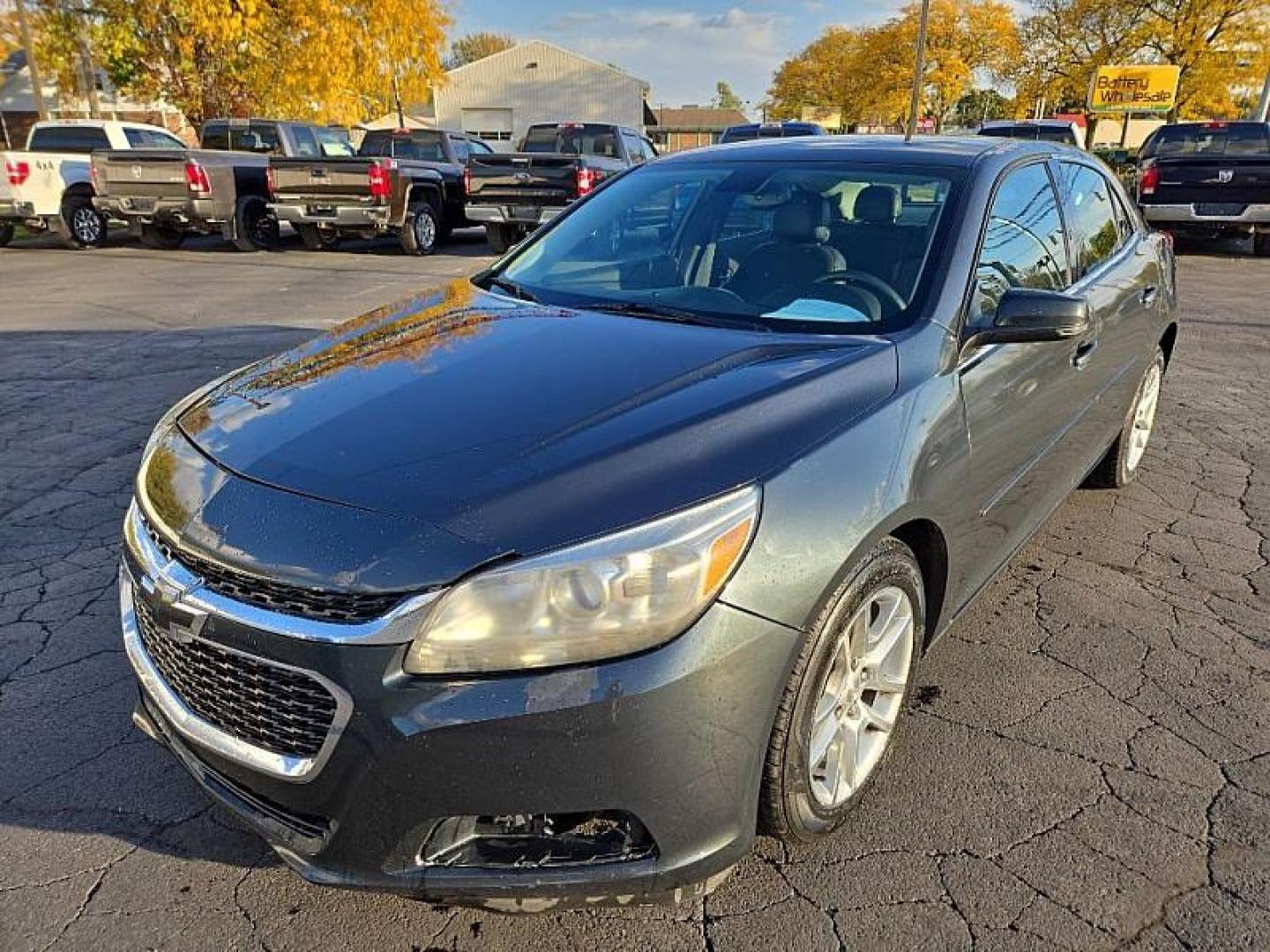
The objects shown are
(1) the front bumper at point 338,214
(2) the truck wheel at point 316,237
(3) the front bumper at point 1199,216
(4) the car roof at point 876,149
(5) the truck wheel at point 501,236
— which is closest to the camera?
(4) the car roof at point 876,149

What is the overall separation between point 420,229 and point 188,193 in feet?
10.6

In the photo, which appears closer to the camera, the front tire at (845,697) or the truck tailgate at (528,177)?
the front tire at (845,697)

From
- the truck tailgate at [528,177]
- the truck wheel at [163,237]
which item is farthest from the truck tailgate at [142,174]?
the truck tailgate at [528,177]

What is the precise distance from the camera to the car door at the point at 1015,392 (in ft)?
8.45

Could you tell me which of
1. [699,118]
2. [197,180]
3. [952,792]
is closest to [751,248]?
[952,792]

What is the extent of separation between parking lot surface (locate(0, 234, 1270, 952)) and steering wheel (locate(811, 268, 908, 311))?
1.24 m

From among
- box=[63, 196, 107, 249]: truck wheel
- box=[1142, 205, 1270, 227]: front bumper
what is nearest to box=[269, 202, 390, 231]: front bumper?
box=[63, 196, 107, 249]: truck wheel

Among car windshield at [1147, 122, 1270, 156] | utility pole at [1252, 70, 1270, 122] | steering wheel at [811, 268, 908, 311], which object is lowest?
steering wheel at [811, 268, 908, 311]

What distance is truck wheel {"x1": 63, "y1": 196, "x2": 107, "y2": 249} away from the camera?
13930mm

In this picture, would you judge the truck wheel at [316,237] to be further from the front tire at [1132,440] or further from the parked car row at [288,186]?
the front tire at [1132,440]

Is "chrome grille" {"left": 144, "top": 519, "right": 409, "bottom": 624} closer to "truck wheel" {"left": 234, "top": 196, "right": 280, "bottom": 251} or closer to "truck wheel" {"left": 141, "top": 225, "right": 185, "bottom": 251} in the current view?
"truck wheel" {"left": 234, "top": 196, "right": 280, "bottom": 251}

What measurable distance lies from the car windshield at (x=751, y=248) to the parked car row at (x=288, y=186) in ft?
28.8

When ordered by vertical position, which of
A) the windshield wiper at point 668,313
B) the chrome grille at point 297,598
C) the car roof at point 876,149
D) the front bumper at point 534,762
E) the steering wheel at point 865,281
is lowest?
the front bumper at point 534,762

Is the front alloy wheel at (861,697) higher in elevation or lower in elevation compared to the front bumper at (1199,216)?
lower
